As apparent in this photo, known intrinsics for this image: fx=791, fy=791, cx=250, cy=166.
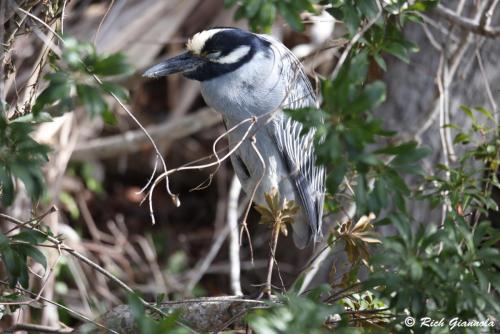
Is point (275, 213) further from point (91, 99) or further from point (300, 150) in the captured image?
point (91, 99)

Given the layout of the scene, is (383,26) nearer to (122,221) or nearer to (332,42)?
(332,42)

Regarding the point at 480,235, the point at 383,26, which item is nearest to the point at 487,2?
the point at 383,26

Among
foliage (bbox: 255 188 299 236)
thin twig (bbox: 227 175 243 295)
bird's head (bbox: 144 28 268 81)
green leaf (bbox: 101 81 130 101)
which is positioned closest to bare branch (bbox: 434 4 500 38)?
bird's head (bbox: 144 28 268 81)

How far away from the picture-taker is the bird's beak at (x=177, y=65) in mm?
2156

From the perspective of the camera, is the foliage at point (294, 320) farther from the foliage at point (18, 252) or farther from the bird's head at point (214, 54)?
the bird's head at point (214, 54)

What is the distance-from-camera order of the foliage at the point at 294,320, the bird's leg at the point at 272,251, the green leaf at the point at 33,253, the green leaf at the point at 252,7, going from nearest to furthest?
the foliage at the point at 294,320
the green leaf at the point at 252,7
the green leaf at the point at 33,253
the bird's leg at the point at 272,251

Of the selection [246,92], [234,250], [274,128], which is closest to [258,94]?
[246,92]

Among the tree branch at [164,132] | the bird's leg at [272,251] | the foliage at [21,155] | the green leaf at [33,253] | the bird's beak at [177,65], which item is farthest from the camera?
the tree branch at [164,132]

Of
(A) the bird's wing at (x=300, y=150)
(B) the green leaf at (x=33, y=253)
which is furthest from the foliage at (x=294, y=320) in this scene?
(A) the bird's wing at (x=300, y=150)

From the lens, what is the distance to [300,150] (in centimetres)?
255

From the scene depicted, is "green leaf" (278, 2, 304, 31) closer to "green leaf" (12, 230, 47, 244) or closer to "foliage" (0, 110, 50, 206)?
"foliage" (0, 110, 50, 206)

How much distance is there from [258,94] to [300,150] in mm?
310

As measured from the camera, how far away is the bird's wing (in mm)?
2415

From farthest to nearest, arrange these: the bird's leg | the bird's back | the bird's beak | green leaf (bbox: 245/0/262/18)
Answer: the bird's back
the bird's beak
the bird's leg
green leaf (bbox: 245/0/262/18)
